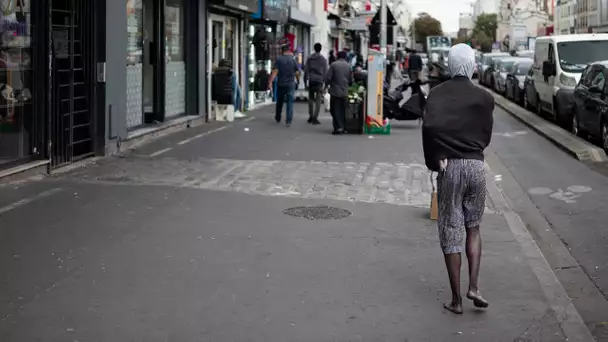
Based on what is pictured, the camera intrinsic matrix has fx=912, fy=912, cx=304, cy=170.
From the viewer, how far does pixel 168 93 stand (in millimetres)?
18047

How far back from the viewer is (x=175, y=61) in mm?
18688

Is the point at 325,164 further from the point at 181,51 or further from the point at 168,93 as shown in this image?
the point at 181,51

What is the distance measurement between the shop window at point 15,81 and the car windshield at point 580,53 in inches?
549

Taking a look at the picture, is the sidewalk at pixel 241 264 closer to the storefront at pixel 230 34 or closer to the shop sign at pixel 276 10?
the storefront at pixel 230 34

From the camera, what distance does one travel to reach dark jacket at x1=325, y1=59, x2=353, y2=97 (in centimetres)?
1819

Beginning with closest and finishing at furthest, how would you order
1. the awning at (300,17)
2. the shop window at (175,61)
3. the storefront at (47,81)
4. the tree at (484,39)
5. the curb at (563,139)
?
the storefront at (47,81) < the curb at (563,139) < the shop window at (175,61) < the awning at (300,17) < the tree at (484,39)

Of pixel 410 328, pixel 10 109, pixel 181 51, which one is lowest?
pixel 410 328

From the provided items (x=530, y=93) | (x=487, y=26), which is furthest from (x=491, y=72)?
(x=487, y=26)

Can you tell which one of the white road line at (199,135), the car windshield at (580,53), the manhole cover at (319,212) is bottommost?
the manhole cover at (319,212)

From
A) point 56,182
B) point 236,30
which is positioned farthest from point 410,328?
point 236,30

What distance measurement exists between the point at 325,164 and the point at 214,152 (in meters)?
2.17

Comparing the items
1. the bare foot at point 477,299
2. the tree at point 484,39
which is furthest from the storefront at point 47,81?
the tree at point 484,39

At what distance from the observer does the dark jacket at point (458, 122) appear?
602 cm

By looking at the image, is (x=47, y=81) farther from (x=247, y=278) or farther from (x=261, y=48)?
(x=261, y=48)
